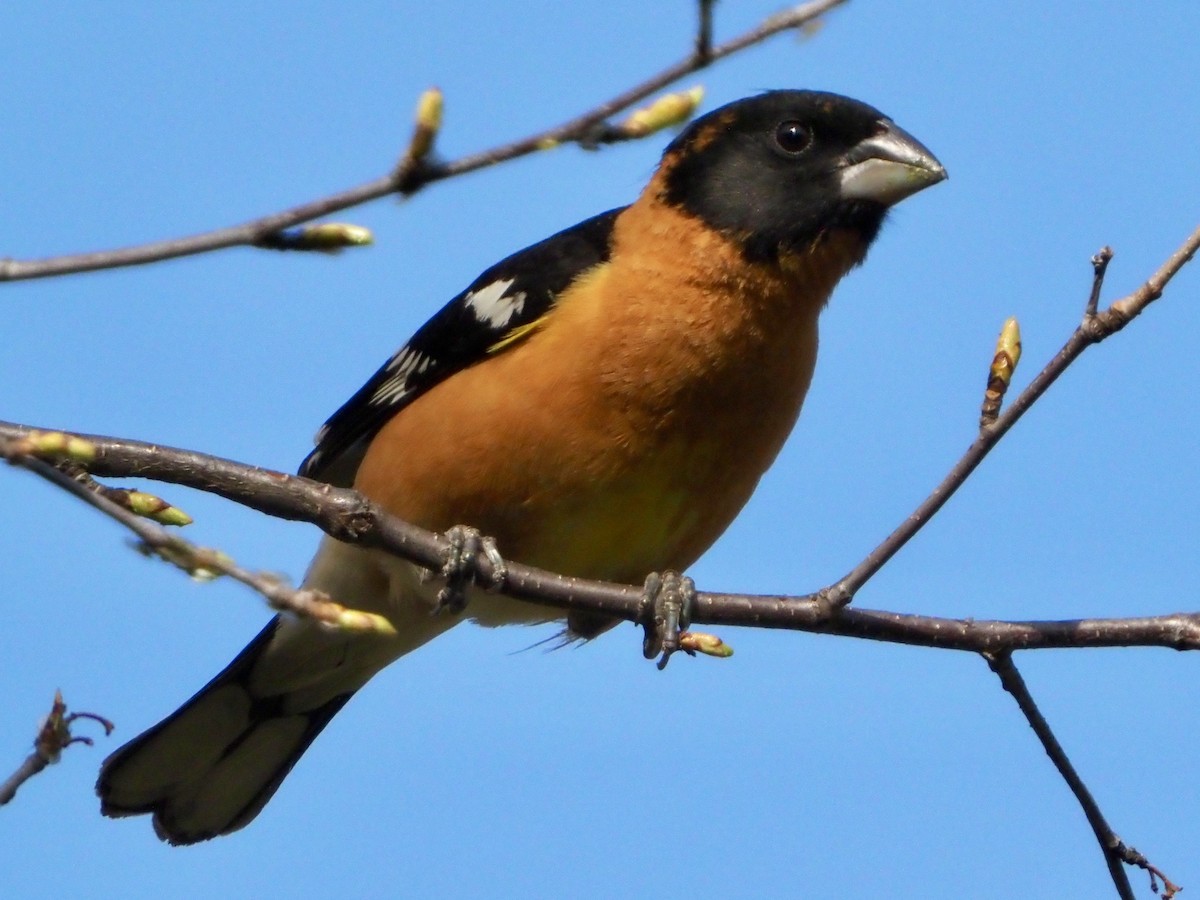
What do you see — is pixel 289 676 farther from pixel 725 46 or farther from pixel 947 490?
pixel 725 46

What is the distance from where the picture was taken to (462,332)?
6.23 meters

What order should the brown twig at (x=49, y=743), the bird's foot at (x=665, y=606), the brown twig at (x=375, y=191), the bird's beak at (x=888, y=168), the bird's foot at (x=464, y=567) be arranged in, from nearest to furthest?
the brown twig at (x=375, y=191) → the brown twig at (x=49, y=743) → the bird's foot at (x=464, y=567) → the bird's foot at (x=665, y=606) → the bird's beak at (x=888, y=168)

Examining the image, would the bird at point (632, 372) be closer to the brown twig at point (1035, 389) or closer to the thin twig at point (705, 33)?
the brown twig at point (1035, 389)

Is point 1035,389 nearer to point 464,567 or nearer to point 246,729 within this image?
point 464,567

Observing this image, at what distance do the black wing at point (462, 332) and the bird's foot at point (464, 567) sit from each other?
3.89 feet

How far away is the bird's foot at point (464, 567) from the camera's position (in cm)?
479

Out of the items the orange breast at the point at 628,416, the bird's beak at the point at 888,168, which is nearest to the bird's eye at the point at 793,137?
the bird's beak at the point at 888,168

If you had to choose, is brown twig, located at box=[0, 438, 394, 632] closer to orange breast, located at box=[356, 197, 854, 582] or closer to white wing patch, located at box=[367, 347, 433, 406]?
orange breast, located at box=[356, 197, 854, 582]

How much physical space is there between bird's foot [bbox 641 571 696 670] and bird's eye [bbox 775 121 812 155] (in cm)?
195

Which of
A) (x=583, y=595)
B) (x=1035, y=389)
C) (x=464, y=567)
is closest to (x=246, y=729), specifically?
(x=464, y=567)

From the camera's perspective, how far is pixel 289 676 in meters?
7.15

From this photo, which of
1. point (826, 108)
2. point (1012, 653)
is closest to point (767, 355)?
point (826, 108)

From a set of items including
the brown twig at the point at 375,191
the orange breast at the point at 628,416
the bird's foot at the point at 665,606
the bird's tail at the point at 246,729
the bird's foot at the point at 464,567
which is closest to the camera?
the brown twig at the point at 375,191

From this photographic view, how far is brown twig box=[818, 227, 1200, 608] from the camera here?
3.83m
